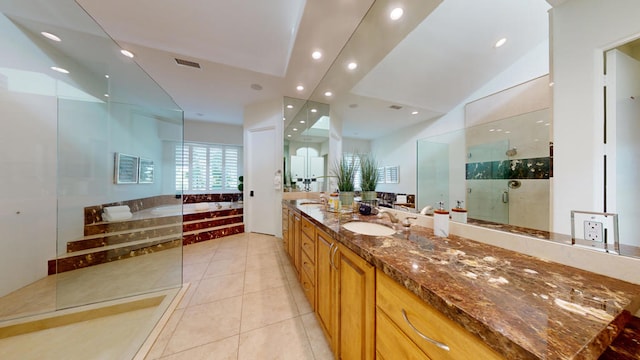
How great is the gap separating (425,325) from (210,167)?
19.4ft

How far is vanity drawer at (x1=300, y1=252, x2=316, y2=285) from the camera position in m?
1.56

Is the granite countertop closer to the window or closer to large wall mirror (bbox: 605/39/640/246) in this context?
large wall mirror (bbox: 605/39/640/246)

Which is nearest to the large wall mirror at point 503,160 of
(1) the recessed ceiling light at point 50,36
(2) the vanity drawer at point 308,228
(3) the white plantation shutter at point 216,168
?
(2) the vanity drawer at point 308,228

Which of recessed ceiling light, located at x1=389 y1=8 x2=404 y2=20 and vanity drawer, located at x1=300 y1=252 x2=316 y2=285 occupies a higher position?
recessed ceiling light, located at x1=389 y1=8 x2=404 y2=20

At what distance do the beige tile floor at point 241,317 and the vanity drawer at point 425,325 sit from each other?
0.95 metres

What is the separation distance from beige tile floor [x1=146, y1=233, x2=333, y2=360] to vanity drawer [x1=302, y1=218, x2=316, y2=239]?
0.72 meters

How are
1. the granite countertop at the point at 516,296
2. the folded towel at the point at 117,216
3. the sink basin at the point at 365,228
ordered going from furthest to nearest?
the folded towel at the point at 117,216 → the sink basin at the point at 365,228 → the granite countertop at the point at 516,296

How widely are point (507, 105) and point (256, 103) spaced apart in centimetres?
394

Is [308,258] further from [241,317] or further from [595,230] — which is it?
[595,230]

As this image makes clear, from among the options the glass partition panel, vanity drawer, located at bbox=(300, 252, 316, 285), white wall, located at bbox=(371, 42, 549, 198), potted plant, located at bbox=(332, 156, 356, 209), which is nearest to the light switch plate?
white wall, located at bbox=(371, 42, 549, 198)

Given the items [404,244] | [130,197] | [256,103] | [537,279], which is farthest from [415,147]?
[130,197]

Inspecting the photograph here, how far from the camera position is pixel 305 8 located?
5.63ft

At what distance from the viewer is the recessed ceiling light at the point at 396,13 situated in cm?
163

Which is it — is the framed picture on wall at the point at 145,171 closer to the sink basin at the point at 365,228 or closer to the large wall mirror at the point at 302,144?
the large wall mirror at the point at 302,144
